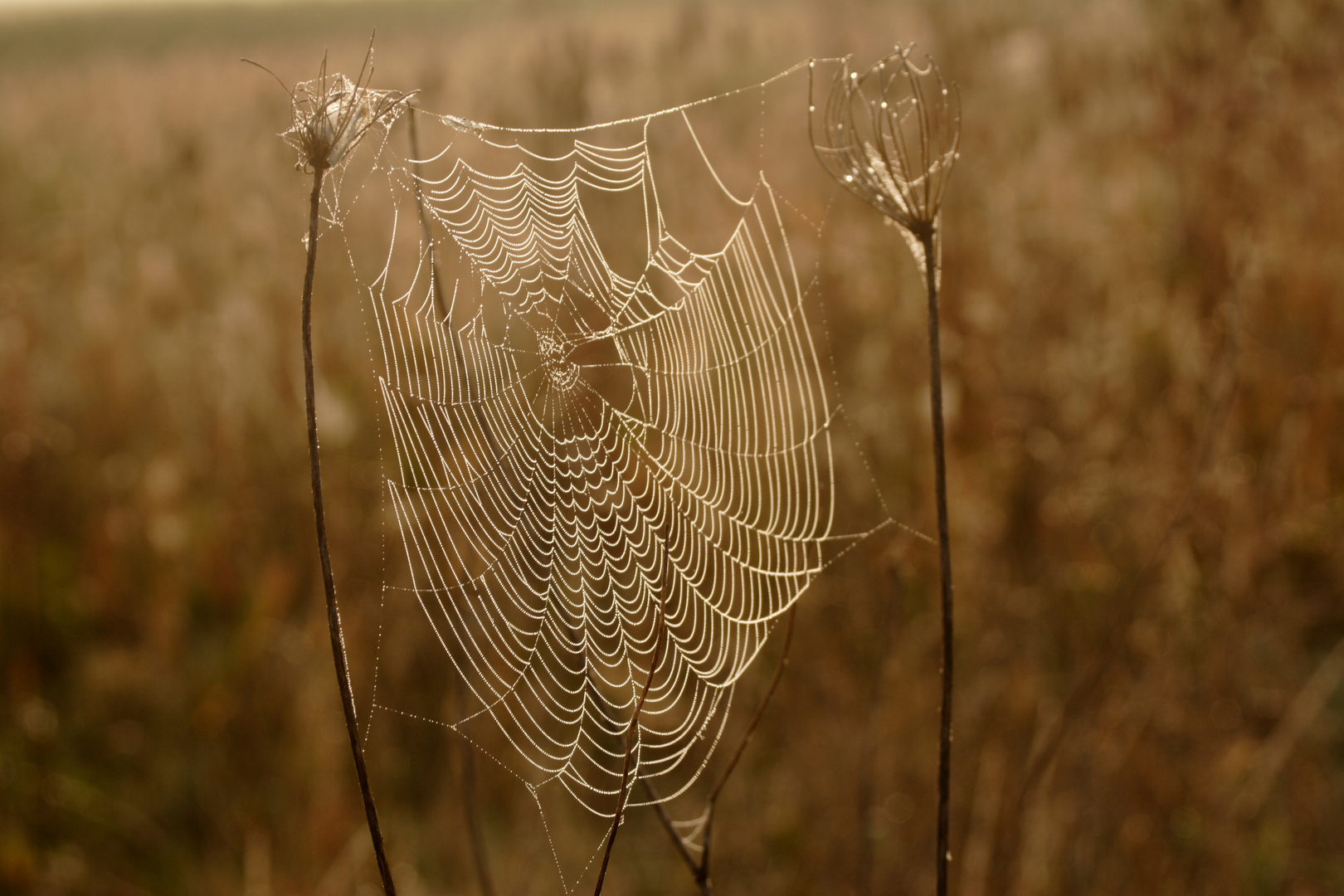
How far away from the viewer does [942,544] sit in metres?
0.86

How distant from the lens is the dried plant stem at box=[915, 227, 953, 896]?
832mm

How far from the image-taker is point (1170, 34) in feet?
13.6

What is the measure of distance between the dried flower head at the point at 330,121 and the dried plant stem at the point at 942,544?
55cm

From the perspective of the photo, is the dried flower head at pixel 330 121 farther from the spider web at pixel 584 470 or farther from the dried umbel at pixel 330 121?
the spider web at pixel 584 470

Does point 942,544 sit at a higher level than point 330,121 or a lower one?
lower

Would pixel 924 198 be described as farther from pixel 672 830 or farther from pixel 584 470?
pixel 584 470

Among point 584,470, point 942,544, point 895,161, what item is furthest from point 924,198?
point 584,470

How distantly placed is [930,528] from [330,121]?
2.89 m

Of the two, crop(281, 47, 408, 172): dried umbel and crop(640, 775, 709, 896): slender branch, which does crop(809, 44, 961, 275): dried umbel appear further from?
crop(640, 775, 709, 896): slender branch

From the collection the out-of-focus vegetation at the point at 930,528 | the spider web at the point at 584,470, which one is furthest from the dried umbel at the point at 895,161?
the spider web at the point at 584,470

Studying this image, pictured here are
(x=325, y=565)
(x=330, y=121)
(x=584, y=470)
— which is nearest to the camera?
(x=325, y=565)

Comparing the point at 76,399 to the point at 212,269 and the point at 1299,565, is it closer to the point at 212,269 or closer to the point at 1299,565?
the point at 212,269

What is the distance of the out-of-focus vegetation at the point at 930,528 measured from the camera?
278cm

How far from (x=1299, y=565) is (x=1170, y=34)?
231cm
